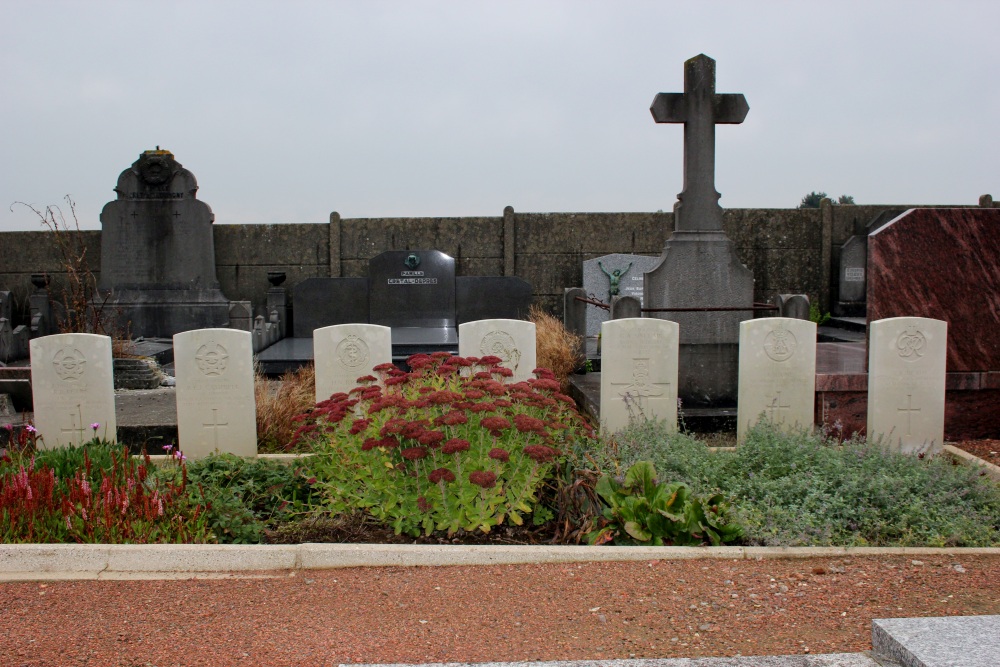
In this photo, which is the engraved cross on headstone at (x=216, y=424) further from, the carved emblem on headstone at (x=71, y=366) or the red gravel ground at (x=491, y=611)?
the red gravel ground at (x=491, y=611)

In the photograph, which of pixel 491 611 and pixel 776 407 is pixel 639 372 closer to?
pixel 776 407

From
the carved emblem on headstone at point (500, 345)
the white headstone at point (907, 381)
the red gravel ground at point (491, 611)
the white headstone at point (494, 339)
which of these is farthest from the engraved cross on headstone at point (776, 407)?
the red gravel ground at point (491, 611)

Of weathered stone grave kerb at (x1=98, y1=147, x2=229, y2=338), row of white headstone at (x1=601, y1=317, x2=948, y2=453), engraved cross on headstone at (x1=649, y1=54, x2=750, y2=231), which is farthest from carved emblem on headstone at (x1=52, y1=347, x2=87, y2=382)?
weathered stone grave kerb at (x1=98, y1=147, x2=229, y2=338)

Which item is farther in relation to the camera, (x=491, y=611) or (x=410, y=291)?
Result: (x=410, y=291)

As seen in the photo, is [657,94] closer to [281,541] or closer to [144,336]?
[281,541]

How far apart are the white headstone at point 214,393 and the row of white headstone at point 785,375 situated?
251 cm

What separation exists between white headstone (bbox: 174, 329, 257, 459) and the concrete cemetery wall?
8653 mm

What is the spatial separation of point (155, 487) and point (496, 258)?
10583 millimetres

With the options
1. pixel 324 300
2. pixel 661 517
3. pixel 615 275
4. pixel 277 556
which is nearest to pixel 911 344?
pixel 661 517

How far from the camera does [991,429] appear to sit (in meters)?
6.68

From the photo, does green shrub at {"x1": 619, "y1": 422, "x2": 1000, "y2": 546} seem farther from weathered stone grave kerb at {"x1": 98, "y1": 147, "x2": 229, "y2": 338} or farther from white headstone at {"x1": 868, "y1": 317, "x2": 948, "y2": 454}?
weathered stone grave kerb at {"x1": 98, "y1": 147, "x2": 229, "y2": 338}

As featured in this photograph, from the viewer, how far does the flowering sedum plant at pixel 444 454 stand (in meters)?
3.93

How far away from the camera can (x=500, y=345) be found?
6109mm

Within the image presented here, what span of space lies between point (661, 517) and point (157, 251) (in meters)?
11.4
